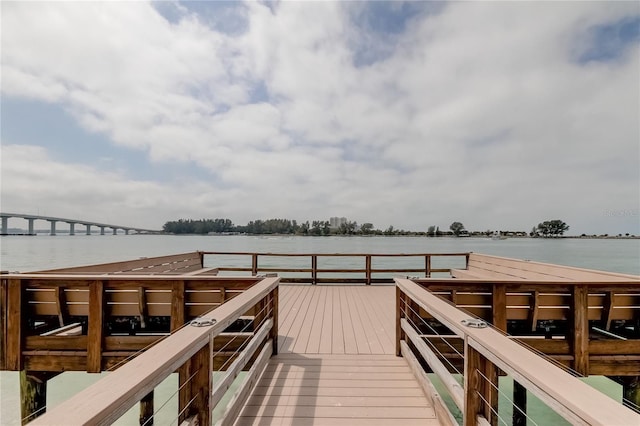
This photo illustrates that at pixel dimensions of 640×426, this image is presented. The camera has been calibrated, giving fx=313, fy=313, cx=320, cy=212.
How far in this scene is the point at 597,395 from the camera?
90cm

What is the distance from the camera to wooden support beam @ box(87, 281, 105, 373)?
138 inches

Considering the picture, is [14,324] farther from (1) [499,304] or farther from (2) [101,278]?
(1) [499,304]

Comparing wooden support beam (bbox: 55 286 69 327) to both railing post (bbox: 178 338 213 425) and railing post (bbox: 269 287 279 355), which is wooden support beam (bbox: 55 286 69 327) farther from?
railing post (bbox: 178 338 213 425)

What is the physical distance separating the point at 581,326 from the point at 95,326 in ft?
18.0

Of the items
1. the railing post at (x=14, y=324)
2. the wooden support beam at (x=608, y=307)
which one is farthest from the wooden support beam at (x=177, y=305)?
the wooden support beam at (x=608, y=307)

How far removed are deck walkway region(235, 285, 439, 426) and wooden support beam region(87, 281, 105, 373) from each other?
1991 mm

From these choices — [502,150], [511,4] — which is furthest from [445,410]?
[502,150]

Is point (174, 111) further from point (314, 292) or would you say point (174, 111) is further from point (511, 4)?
point (511, 4)

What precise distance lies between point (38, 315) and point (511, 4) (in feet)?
31.1

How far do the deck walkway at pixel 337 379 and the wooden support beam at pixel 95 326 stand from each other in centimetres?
199

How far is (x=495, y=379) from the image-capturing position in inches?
67.3

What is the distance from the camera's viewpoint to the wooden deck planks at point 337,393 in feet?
7.70

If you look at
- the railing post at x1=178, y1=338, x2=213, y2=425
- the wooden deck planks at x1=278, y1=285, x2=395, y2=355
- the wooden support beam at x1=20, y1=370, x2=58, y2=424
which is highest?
the railing post at x1=178, y1=338, x2=213, y2=425

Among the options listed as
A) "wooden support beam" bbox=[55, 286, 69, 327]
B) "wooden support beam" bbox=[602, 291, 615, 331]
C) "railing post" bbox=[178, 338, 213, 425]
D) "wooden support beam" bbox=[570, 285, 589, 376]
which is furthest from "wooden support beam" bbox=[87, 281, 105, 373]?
"wooden support beam" bbox=[602, 291, 615, 331]
